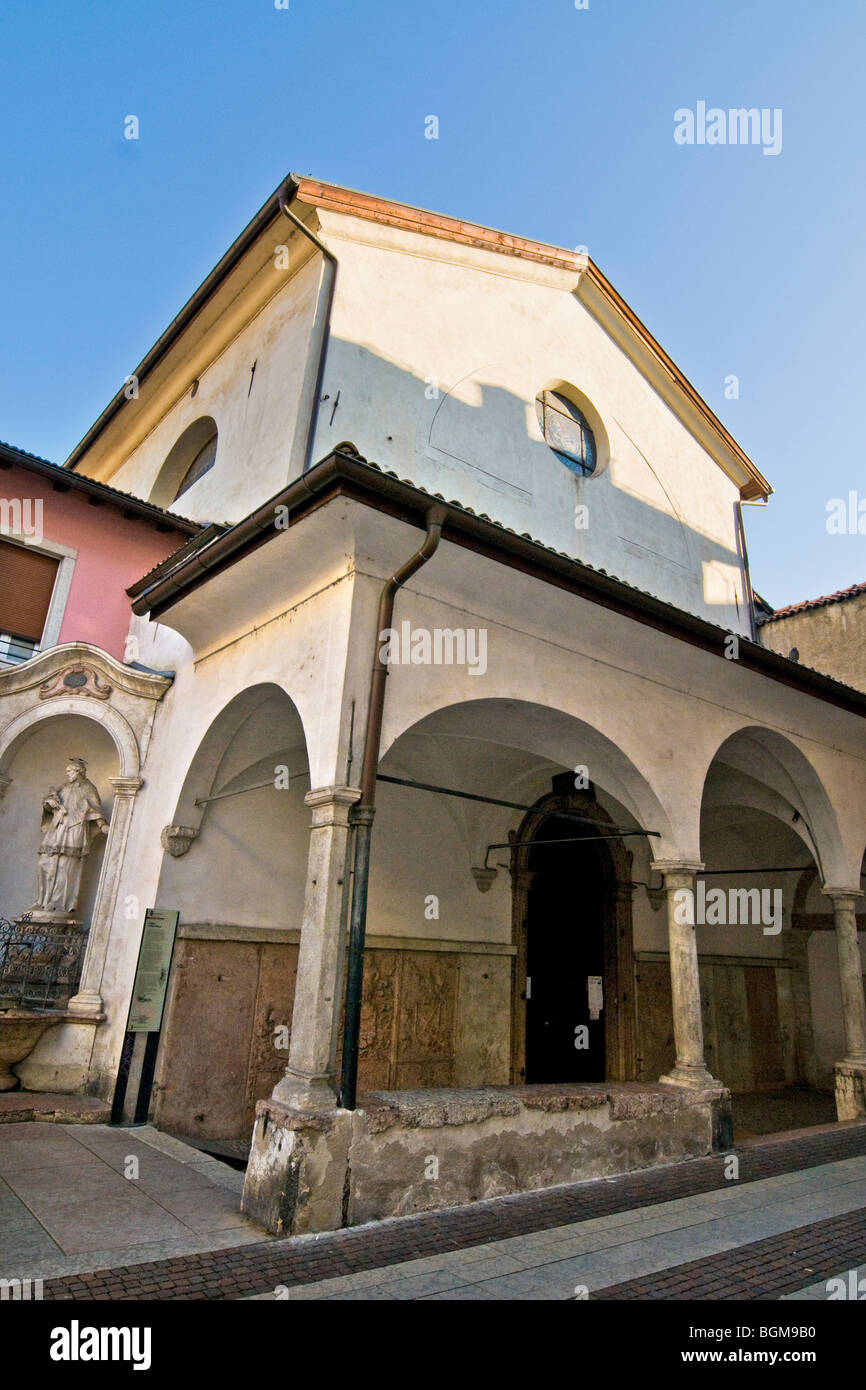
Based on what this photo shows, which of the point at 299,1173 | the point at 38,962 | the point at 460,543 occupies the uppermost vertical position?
the point at 460,543

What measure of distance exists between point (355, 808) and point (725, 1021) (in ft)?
31.2

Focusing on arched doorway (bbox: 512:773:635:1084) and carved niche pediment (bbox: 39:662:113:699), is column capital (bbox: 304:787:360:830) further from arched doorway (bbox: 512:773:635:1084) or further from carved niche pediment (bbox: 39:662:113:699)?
arched doorway (bbox: 512:773:635:1084)

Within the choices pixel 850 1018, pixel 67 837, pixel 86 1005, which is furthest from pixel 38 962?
pixel 850 1018

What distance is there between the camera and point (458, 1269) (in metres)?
3.83

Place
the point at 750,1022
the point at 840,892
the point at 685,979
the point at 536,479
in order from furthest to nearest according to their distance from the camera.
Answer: the point at 750,1022 < the point at 840,892 < the point at 536,479 < the point at 685,979

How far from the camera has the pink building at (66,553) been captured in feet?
27.9

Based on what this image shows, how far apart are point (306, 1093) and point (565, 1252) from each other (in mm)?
1588

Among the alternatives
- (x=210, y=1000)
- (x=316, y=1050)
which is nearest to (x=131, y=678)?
(x=210, y=1000)

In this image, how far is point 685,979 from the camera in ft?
23.0

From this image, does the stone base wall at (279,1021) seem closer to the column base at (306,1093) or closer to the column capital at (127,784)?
the column base at (306,1093)

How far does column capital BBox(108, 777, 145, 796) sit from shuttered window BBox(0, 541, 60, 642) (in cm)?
195

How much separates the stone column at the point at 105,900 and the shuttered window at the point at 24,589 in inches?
79.7

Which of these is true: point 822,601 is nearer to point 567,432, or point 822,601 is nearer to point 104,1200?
point 567,432
